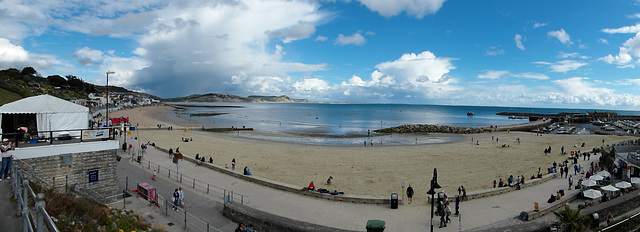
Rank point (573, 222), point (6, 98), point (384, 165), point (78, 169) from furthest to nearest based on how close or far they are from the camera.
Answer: point (6, 98)
point (384, 165)
point (78, 169)
point (573, 222)

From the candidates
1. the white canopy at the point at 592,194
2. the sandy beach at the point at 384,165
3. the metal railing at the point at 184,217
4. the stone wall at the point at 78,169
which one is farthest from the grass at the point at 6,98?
the white canopy at the point at 592,194

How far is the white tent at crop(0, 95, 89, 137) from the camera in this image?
43.9 ft

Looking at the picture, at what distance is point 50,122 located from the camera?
45.7 feet

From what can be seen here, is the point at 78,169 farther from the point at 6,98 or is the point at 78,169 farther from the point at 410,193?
the point at 6,98

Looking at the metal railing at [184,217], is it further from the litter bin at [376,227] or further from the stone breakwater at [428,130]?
the stone breakwater at [428,130]

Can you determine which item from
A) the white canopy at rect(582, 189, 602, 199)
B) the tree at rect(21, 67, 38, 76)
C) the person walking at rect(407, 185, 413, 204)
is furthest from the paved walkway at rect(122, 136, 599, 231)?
the tree at rect(21, 67, 38, 76)

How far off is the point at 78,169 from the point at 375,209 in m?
13.1

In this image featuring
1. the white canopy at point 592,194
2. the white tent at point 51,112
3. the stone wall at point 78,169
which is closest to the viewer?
the stone wall at point 78,169

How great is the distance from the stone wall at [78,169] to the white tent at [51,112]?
2.28m

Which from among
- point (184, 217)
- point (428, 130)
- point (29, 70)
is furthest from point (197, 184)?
point (29, 70)

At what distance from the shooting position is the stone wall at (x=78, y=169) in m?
11.8

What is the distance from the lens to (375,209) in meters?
14.3

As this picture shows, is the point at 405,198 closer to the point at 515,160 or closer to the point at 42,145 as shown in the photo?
the point at 42,145

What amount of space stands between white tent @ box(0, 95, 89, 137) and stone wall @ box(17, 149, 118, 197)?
2.28m
